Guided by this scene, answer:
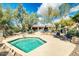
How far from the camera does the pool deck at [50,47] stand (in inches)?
107

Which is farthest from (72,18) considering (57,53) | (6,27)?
(6,27)

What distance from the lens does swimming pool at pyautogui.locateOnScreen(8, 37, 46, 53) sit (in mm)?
2742

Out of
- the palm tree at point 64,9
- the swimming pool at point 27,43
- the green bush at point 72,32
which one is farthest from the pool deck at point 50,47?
the palm tree at point 64,9

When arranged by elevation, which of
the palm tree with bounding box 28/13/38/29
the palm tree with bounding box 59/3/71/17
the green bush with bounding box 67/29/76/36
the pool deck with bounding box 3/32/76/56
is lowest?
the pool deck with bounding box 3/32/76/56

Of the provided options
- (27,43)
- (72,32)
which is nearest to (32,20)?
(27,43)

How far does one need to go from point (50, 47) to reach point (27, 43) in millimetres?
409

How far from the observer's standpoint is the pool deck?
107 inches

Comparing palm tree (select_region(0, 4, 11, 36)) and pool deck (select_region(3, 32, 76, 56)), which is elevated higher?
palm tree (select_region(0, 4, 11, 36))

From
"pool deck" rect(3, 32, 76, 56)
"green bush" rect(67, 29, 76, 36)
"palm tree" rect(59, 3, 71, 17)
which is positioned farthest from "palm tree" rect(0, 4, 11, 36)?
"green bush" rect(67, 29, 76, 36)

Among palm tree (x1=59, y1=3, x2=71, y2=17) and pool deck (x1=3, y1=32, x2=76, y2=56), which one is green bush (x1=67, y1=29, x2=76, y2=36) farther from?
palm tree (x1=59, y1=3, x2=71, y2=17)

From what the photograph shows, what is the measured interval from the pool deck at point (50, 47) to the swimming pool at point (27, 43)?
0.05 metres

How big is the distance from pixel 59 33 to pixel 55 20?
0.24m

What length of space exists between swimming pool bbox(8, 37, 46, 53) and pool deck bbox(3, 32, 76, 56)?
0.17ft

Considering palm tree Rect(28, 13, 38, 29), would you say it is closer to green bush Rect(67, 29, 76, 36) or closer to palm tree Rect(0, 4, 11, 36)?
palm tree Rect(0, 4, 11, 36)
